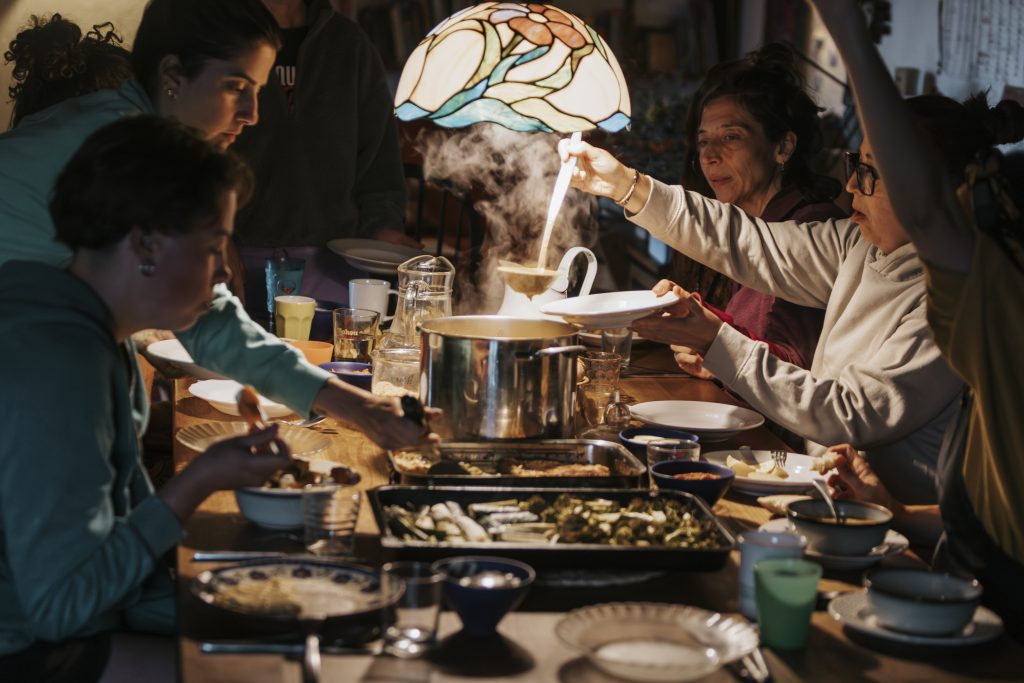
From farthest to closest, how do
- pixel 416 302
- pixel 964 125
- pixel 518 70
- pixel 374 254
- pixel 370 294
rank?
pixel 374 254, pixel 370 294, pixel 416 302, pixel 518 70, pixel 964 125

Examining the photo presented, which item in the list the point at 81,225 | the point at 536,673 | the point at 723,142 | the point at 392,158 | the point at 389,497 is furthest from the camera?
the point at 392,158

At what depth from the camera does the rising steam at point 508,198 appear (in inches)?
132

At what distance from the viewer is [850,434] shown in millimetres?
2170

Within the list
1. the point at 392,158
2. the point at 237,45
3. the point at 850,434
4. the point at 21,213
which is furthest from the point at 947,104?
the point at 392,158

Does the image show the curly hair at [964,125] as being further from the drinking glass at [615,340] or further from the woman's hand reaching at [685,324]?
the drinking glass at [615,340]

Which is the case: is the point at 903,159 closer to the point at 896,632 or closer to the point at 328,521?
the point at 896,632

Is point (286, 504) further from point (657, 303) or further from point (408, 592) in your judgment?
point (657, 303)

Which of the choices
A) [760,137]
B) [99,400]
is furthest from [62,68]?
[99,400]

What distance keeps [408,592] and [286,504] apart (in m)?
0.41

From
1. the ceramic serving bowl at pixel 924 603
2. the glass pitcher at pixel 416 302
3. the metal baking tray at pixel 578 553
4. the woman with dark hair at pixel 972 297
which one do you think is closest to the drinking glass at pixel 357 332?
the glass pitcher at pixel 416 302

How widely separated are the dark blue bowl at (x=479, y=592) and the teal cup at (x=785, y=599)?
27 cm

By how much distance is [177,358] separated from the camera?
8.46 feet

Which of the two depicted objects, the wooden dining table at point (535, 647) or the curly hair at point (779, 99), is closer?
the wooden dining table at point (535, 647)

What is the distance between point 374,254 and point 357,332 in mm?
896
